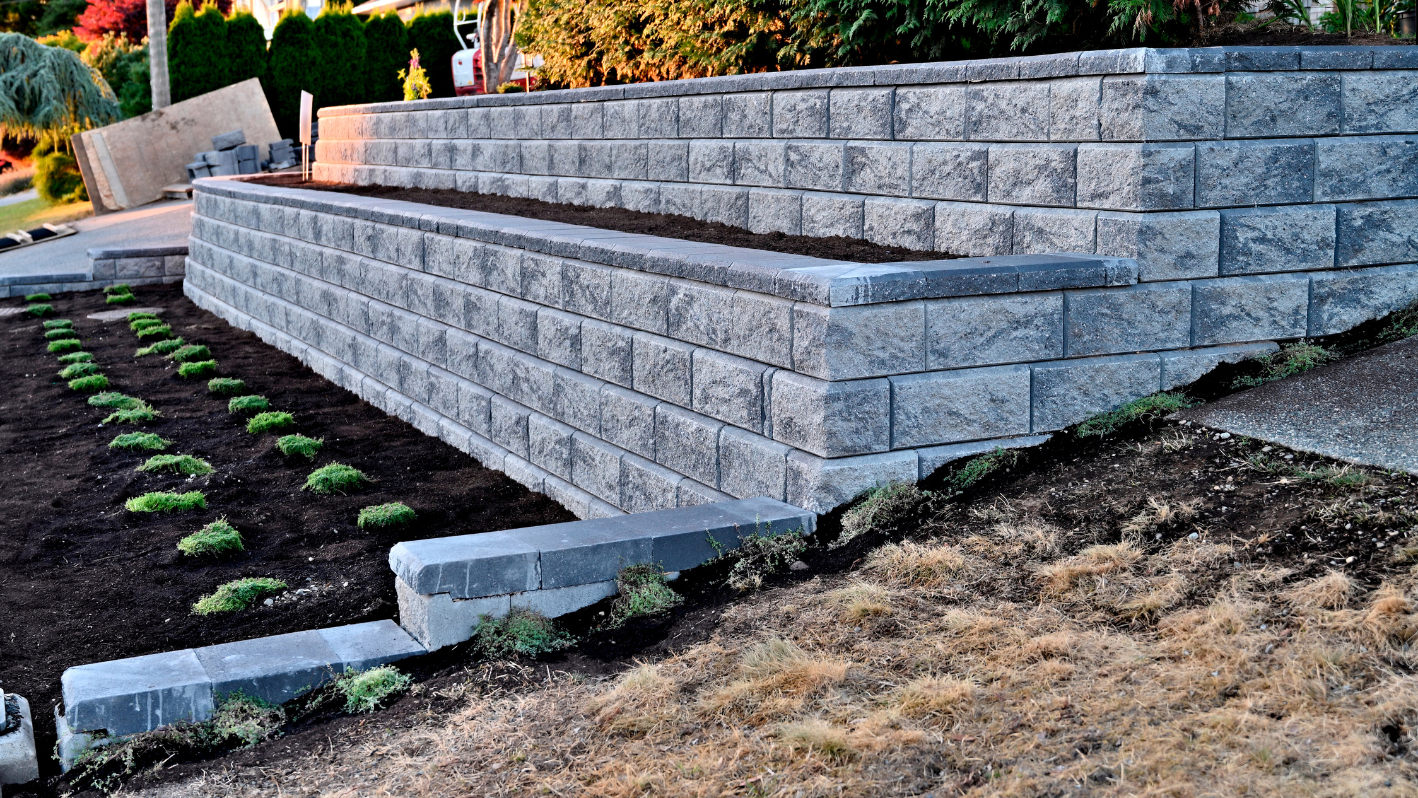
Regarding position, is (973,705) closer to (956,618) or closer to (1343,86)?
(956,618)

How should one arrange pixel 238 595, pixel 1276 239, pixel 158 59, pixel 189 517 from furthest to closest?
1. pixel 158 59
2. pixel 189 517
3. pixel 238 595
4. pixel 1276 239

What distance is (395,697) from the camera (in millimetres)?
4508

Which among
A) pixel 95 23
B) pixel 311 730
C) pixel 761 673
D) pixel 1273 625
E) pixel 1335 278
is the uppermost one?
pixel 95 23

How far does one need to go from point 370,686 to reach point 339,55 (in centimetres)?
2428

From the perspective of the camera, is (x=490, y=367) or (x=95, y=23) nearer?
(x=490, y=367)

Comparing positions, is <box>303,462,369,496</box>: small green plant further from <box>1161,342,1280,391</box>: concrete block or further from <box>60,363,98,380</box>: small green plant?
<box>60,363,98,380</box>: small green plant

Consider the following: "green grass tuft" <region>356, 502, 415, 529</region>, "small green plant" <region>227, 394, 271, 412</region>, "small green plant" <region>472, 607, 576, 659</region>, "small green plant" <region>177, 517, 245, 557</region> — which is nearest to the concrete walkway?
"small green plant" <region>472, 607, 576, 659</region>

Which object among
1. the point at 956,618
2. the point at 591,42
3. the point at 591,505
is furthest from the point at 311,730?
the point at 591,42

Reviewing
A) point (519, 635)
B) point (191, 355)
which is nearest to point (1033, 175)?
point (519, 635)

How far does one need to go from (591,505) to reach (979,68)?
3.10 m

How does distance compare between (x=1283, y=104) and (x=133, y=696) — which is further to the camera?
(x=1283, y=104)

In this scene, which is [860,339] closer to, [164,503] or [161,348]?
[164,503]

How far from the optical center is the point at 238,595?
5961 millimetres

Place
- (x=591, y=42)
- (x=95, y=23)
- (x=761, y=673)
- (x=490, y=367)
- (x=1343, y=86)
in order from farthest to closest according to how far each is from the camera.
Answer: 1. (x=95, y=23)
2. (x=591, y=42)
3. (x=490, y=367)
4. (x=1343, y=86)
5. (x=761, y=673)
